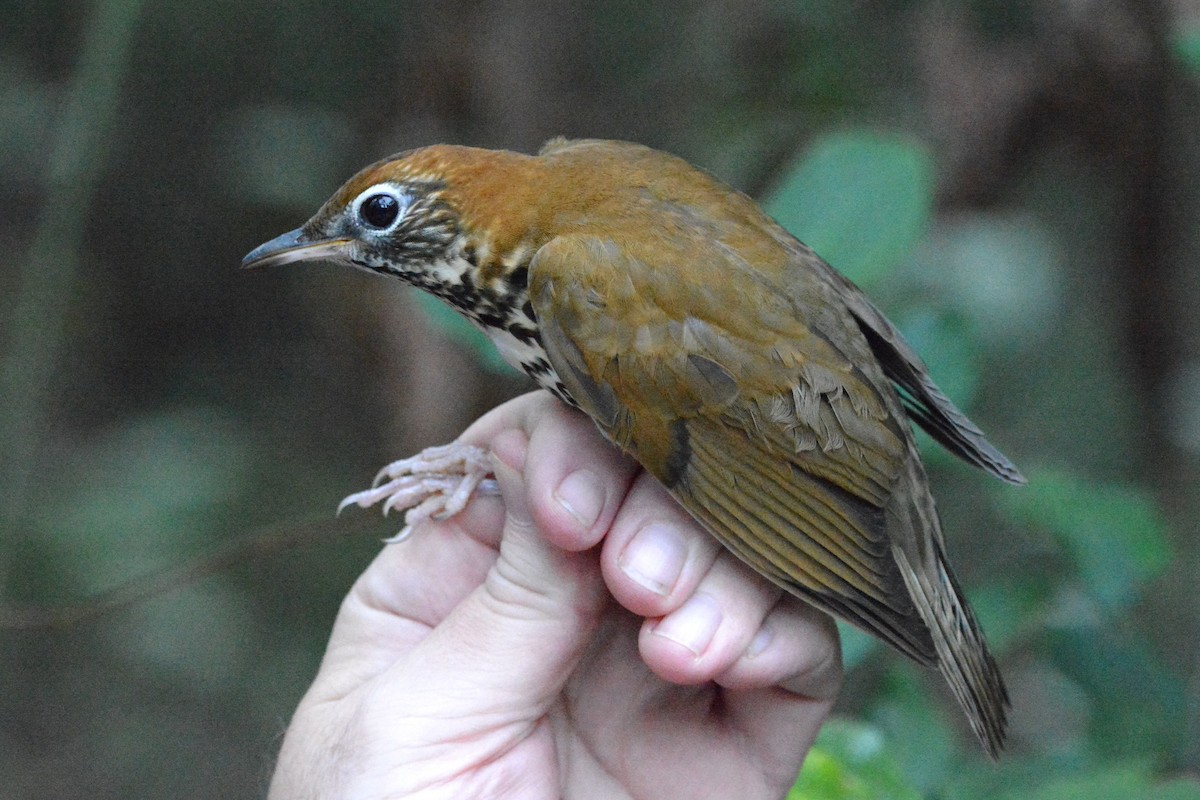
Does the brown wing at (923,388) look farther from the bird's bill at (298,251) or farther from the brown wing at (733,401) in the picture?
the bird's bill at (298,251)

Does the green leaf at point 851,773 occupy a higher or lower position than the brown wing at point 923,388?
lower

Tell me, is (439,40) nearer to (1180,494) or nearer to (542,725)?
(542,725)

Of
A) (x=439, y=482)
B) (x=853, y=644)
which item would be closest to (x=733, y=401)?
(x=439, y=482)

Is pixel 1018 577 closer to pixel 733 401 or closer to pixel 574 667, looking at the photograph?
pixel 733 401

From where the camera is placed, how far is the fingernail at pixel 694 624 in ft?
7.19

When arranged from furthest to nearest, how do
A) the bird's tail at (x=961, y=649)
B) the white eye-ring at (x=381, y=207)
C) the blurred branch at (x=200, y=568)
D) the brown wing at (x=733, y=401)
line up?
the blurred branch at (x=200, y=568), the white eye-ring at (x=381, y=207), the bird's tail at (x=961, y=649), the brown wing at (x=733, y=401)

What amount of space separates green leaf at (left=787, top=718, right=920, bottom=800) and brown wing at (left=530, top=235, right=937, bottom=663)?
1.32 feet

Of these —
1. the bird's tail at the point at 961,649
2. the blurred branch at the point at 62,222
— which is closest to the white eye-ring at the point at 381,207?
the bird's tail at the point at 961,649

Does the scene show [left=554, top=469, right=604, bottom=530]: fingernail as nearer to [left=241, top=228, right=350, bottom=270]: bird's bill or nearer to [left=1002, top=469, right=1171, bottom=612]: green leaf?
[left=241, top=228, right=350, bottom=270]: bird's bill

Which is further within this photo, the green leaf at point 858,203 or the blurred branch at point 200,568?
the blurred branch at point 200,568

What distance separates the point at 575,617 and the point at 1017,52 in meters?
3.08

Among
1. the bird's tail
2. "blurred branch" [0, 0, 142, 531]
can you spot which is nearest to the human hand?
the bird's tail

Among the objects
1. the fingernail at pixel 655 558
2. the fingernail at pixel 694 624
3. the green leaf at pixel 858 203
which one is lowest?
the fingernail at pixel 694 624

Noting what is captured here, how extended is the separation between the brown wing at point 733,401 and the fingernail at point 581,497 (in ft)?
0.34
